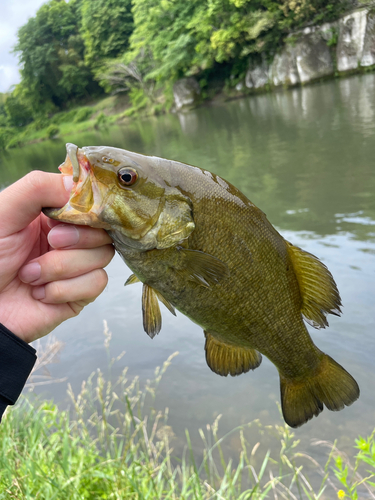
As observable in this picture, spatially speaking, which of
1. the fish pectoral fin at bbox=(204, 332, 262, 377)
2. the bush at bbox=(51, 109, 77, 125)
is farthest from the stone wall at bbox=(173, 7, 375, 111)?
the bush at bbox=(51, 109, 77, 125)

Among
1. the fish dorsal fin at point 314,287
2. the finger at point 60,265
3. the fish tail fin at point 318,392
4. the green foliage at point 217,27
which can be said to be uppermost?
the green foliage at point 217,27

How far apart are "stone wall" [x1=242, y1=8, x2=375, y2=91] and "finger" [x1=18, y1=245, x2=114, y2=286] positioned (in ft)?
88.2

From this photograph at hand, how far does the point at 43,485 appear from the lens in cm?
235

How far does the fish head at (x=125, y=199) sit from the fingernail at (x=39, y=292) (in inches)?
17.6

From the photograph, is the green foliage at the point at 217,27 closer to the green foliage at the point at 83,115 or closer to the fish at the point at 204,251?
the green foliage at the point at 83,115

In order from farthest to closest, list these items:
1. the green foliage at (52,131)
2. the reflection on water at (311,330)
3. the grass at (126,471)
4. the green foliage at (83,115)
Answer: the green foliage at (52,131) < the green foliage at (83,115) < the reflection on water at (311,330) < the grass at (126,471)

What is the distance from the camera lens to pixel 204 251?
64.5 inches

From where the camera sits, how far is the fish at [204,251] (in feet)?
5.04

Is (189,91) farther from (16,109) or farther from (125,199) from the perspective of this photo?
(16,109)

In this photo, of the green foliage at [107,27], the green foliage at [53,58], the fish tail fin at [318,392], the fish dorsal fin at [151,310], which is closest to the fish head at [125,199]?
the fish dorsal fin at [151,310]

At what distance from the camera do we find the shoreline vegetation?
28.8 m

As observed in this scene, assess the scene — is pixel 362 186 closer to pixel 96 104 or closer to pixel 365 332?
pixel 365 332

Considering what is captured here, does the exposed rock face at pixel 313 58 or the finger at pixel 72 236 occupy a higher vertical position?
the exposed rock face at pixel 313 58

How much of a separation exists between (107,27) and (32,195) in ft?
202
